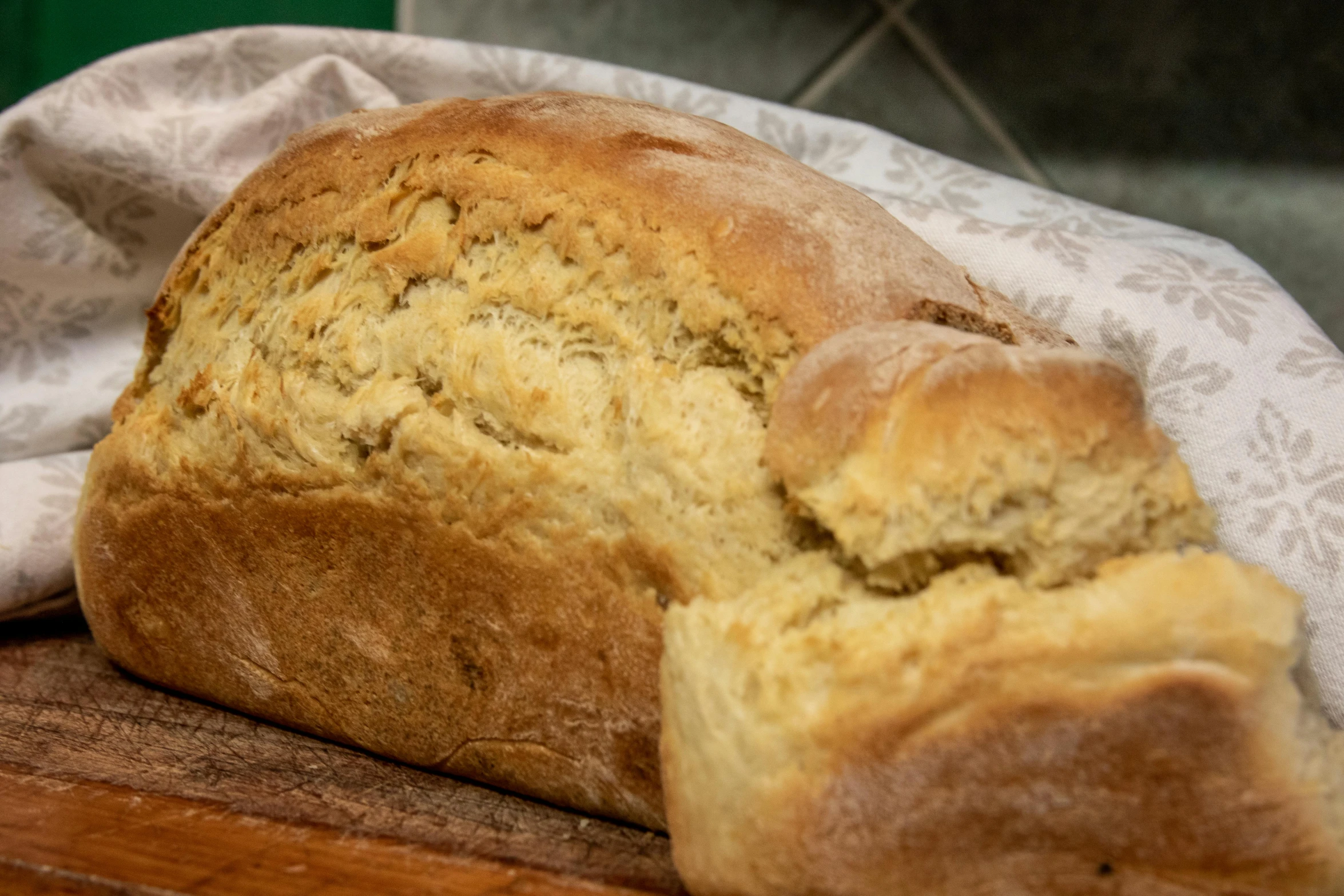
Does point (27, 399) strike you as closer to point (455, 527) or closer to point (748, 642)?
point (455, 527)

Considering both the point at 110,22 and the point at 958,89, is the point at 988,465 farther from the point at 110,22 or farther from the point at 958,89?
the point at 110,22

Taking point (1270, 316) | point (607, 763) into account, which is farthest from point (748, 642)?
point (1270, 316)

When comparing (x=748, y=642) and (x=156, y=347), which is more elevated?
(x=748, y=642)

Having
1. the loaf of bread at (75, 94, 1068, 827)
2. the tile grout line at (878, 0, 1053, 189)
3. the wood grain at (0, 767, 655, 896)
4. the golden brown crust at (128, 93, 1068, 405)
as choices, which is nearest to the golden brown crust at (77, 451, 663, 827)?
the loaf of bread at (75, 94, 1068, 827)

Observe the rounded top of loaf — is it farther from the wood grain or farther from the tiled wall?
the tiled wall

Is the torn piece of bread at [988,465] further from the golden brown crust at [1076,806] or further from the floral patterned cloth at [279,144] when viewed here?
the floral patterned cloth at [279,144]

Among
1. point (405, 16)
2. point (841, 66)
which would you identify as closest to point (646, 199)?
point (841, 66)

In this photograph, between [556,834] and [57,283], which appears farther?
[57,283]

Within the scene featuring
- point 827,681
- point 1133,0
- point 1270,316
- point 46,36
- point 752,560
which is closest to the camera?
point 827,681
